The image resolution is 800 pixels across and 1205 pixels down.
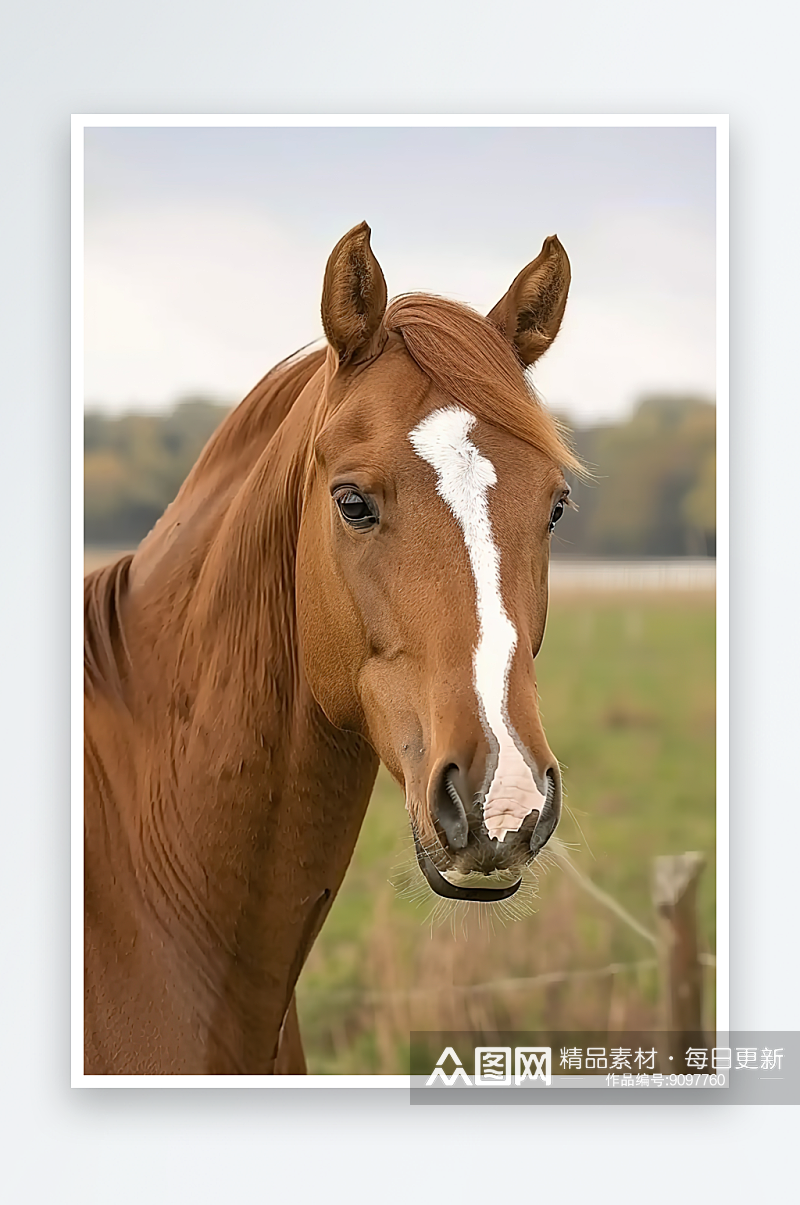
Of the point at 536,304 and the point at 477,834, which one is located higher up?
the point at 536,304

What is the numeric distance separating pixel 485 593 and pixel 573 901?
2.48 ft

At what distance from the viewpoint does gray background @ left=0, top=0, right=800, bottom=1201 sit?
1.60 meters

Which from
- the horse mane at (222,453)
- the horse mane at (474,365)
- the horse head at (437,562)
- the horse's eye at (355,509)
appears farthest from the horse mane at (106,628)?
the horse mane at (474,365)

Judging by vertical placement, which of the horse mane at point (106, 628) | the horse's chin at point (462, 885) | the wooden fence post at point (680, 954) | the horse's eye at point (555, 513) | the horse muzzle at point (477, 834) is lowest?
the wooden fence post at point (680, 954)

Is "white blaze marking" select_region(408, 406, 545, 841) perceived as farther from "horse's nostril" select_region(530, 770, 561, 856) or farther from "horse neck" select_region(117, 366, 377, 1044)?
"horse neck" select_region(117, 366, 377, 1044)

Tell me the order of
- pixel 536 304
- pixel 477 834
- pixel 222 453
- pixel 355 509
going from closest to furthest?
pixel 477 834 < pixel 355 509 < pixel 536 304 < pixel 222 453

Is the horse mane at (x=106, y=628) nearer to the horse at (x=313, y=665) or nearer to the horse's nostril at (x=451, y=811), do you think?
the horse at (x=313, y=665)

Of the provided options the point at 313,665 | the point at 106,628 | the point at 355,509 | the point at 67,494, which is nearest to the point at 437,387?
the point at 355,509

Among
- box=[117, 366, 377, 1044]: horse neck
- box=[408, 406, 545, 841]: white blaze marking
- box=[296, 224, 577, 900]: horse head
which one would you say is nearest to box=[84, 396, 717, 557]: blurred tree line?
box=[117, 366, 377, 1044]: horse neck

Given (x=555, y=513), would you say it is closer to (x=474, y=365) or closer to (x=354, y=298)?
(x=474, y=365)

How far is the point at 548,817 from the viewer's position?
110cm

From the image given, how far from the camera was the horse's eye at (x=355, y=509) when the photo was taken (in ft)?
3.94

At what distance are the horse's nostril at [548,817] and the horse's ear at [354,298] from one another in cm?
54
